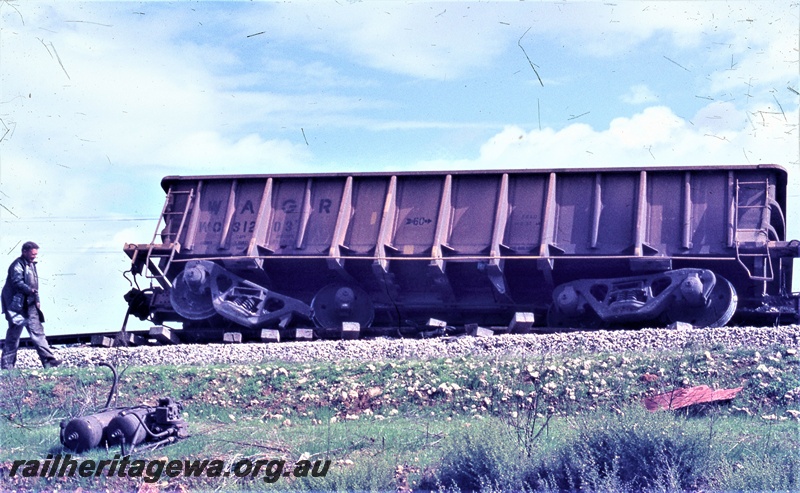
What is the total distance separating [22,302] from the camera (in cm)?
1148

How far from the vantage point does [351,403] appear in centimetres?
862

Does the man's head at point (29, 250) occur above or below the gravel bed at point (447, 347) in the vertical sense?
above

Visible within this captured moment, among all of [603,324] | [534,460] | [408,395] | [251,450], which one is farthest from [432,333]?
[534,460]

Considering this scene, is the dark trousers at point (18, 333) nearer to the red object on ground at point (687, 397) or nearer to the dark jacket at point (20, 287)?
the dark jacket at point (20, 287)

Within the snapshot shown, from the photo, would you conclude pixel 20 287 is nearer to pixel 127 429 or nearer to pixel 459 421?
pixel 127 429

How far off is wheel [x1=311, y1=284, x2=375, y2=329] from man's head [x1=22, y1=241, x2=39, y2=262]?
463cm

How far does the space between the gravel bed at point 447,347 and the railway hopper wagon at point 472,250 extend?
1.73m

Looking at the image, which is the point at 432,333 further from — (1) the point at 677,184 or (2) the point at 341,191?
(1) the point at 677,184

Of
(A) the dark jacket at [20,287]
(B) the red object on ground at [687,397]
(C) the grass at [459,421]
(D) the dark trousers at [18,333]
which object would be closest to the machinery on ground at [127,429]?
(C) the grass at [459,421]

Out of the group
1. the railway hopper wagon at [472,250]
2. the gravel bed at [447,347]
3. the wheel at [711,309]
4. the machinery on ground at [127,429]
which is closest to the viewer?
the machinery on ground at [127,429]

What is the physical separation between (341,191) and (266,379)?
597 cm

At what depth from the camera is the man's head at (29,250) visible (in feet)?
37.5

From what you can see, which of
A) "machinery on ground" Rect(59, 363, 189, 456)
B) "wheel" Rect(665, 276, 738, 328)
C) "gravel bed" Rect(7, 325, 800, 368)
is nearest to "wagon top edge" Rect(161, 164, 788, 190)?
"wheel" Rect(665, 276, 738, 328)

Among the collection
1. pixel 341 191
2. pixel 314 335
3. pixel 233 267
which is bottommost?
pixel 314 335
